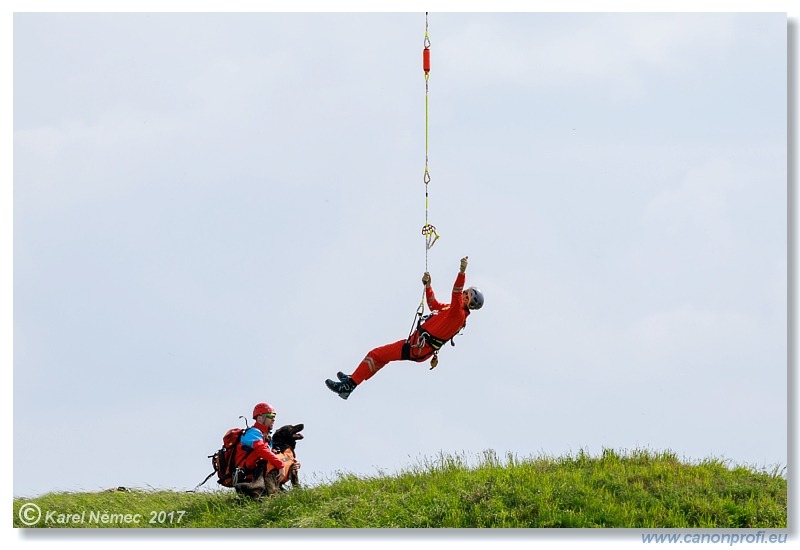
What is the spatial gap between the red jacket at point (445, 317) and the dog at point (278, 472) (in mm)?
2725

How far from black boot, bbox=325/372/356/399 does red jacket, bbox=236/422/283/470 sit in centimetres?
124

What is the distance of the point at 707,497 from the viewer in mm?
22672

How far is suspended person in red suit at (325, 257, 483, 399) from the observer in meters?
23.2

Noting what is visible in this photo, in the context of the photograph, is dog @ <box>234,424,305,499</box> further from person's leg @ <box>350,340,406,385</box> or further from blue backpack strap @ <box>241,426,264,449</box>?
person's leg @ <box>350,340,406,385</box>

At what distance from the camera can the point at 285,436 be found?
2377 cm

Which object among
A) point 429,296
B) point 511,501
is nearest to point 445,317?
point 429,296

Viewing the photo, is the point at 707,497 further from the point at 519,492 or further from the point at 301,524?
the point at 301,524

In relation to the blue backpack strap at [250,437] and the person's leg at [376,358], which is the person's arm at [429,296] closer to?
the person's leg at [376,358]

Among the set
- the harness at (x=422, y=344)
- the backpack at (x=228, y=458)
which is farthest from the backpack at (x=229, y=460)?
the harness at (x=422, y=344)

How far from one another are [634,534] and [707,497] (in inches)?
67.2

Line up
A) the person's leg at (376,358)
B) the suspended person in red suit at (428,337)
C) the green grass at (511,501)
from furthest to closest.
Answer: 1. the person's leg at (376,358)
2. the suspended person in red suit at (428,337)
3. the green grass at (511,501)

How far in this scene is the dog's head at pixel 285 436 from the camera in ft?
78.0

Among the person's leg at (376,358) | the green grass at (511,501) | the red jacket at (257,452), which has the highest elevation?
the person's leg at (376,358)

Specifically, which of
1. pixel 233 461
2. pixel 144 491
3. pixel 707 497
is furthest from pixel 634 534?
pixel 144 491
